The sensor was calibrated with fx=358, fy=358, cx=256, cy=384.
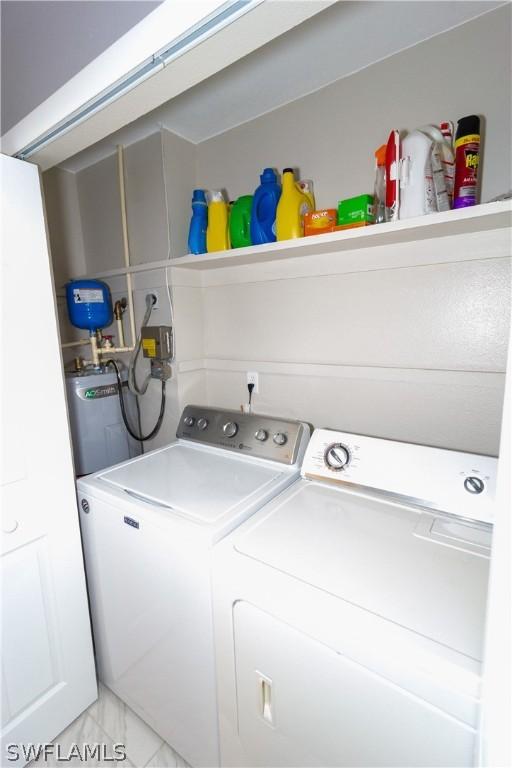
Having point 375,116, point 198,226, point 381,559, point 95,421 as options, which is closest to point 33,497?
point 95,421

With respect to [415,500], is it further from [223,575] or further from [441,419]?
[223,575]

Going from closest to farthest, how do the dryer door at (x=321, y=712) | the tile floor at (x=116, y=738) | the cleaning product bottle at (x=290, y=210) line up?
1. the dryer door at (x=321, y=712)
2. the tile floor at (x=116, y=738)
3. the cleaning product bottle at (x=290, y=210)

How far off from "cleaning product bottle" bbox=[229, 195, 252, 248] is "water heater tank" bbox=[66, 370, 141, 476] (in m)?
1.07

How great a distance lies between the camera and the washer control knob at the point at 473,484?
1.19 meters

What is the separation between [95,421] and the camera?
80.0 inches

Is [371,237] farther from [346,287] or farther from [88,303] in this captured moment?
[88,303]

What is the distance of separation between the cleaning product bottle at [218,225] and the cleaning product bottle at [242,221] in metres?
0.06

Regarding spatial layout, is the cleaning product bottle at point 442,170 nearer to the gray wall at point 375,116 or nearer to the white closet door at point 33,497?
the gray wall at point 375,116

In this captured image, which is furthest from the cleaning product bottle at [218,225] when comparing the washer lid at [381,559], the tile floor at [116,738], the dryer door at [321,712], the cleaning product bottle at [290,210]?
the tile floor at [116,738]

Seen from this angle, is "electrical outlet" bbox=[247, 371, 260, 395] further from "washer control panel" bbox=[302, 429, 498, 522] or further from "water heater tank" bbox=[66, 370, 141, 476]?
Result: "water heater tank" bbox=[66, 370, 141, 476]

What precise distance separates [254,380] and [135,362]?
81 cm

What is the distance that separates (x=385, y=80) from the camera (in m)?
1.52

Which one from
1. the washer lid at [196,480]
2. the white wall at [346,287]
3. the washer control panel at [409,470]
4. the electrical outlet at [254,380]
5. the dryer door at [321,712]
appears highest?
the white wall at [346,287]

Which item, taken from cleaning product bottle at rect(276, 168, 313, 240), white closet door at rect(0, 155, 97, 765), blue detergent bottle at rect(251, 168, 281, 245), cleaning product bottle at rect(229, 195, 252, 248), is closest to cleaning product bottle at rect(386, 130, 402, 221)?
cleaning product bottle at rect(276, 168, 313, 240)
